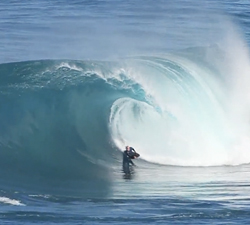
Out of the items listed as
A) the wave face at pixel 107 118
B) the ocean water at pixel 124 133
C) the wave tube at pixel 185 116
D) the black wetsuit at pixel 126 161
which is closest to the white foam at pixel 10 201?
the ocean water at pixel 124 133

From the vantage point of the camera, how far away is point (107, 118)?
27.7 meters

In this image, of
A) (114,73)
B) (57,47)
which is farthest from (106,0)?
(114,73)

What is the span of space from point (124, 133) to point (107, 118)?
79 centimetres

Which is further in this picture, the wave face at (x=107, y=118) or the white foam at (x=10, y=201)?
the wave face at (x=107, y=118)

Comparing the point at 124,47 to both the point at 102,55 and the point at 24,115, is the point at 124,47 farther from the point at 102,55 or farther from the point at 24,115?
the point at 24,115

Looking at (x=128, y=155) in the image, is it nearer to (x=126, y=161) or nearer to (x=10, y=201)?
(x=126, y=161)

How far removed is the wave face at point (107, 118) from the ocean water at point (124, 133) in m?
0.04

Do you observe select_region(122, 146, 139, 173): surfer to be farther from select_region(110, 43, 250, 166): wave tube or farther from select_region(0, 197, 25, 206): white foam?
select_region(0, 197, 25, 206): white foam

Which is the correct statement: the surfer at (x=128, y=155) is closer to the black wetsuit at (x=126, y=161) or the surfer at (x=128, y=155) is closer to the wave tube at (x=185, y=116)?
the black wetsuit at (x=126, y=161)

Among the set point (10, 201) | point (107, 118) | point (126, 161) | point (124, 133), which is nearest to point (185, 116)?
point (124, 133)

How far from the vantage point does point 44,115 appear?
27906mm

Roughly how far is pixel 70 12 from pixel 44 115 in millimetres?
28142

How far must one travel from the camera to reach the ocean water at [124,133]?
21.0m

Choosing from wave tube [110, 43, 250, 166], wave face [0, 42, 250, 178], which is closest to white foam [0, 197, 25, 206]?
wave face [0, 42, 250, 178]
